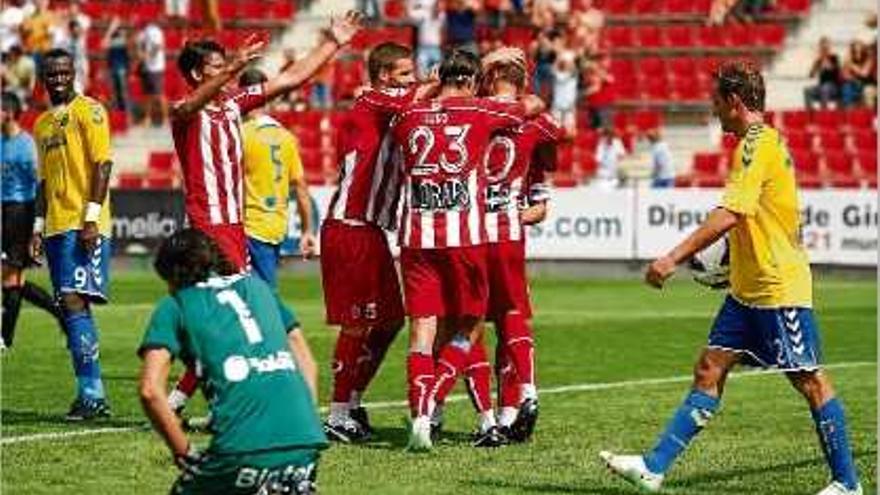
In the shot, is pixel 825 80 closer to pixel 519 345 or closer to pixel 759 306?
pixel 519 345

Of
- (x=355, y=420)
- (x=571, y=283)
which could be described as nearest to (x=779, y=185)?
(x=355, y=420)

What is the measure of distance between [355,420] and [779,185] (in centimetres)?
359

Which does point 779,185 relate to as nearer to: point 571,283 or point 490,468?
point 490,468

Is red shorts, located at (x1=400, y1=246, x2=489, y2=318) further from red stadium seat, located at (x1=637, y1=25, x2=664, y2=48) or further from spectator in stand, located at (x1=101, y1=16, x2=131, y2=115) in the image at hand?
spectator in stand, located at (x1=101, y1=16, x2=131, y2=115)

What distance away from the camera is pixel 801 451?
13797 millimetres

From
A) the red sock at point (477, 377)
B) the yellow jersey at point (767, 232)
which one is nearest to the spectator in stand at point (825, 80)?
the red sock at point (477, 377)

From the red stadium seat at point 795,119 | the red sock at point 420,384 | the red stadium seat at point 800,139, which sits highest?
the red sock at point 420,384

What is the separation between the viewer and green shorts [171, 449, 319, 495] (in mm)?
8844

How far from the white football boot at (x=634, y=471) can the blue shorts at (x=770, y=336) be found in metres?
0.69

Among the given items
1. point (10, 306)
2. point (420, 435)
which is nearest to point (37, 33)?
point (10, 306)

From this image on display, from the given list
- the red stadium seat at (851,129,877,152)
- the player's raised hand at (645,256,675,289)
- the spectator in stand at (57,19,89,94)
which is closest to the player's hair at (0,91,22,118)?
the player's raised hand at (645,256,675,289)

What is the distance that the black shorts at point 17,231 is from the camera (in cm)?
2050

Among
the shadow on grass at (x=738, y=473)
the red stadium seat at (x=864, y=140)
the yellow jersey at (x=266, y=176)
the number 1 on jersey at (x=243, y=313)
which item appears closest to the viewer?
the number 1 on jersey at (x=243, y=313)

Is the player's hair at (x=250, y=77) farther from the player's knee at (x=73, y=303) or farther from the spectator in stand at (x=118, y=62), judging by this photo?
the spectator in stand at (x=118, y=62)
